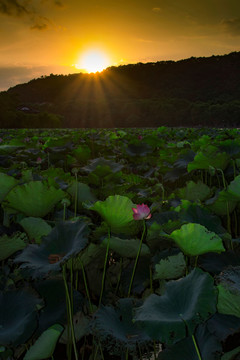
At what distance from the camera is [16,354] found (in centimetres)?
89

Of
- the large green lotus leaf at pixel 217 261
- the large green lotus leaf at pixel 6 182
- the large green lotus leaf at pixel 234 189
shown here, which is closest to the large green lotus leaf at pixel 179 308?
the large green lotus leaf at pixel 217 261

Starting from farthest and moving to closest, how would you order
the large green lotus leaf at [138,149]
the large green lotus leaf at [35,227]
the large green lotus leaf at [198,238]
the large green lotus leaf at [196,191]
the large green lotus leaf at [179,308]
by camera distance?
the large green lotus leaf at [138,149] → the large green lotus leaf at [196,191] → the large green lotus leaf at [35,227] → the large green lotus leaf at [198,238] → the large green lotus leaf at [179,308]

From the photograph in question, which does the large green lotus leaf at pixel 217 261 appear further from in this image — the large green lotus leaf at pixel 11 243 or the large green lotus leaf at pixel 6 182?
the large green lotus leaf at pixel 6 182

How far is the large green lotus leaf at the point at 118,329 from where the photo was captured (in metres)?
0.72

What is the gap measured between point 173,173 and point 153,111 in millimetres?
43420

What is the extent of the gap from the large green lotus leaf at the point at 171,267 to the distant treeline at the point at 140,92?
3961 cm

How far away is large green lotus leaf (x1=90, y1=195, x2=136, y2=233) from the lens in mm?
889

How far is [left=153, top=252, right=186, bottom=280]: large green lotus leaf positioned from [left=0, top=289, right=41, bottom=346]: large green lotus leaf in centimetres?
29

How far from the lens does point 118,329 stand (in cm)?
77

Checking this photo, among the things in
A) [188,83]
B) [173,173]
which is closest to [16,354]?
[173,173]

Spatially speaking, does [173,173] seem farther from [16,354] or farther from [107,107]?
[107,107]

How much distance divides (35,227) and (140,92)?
73.1 m

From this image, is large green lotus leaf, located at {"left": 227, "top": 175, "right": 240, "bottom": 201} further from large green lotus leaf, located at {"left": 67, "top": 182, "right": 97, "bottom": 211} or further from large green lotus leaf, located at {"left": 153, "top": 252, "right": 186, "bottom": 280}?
large green lotus leaf, located at {"left": 67, "top": 182, "right": 97, "bottom": 211}

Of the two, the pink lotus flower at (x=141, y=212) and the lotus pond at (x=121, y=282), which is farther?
the pink lotus flower at (x=141, y=212)
